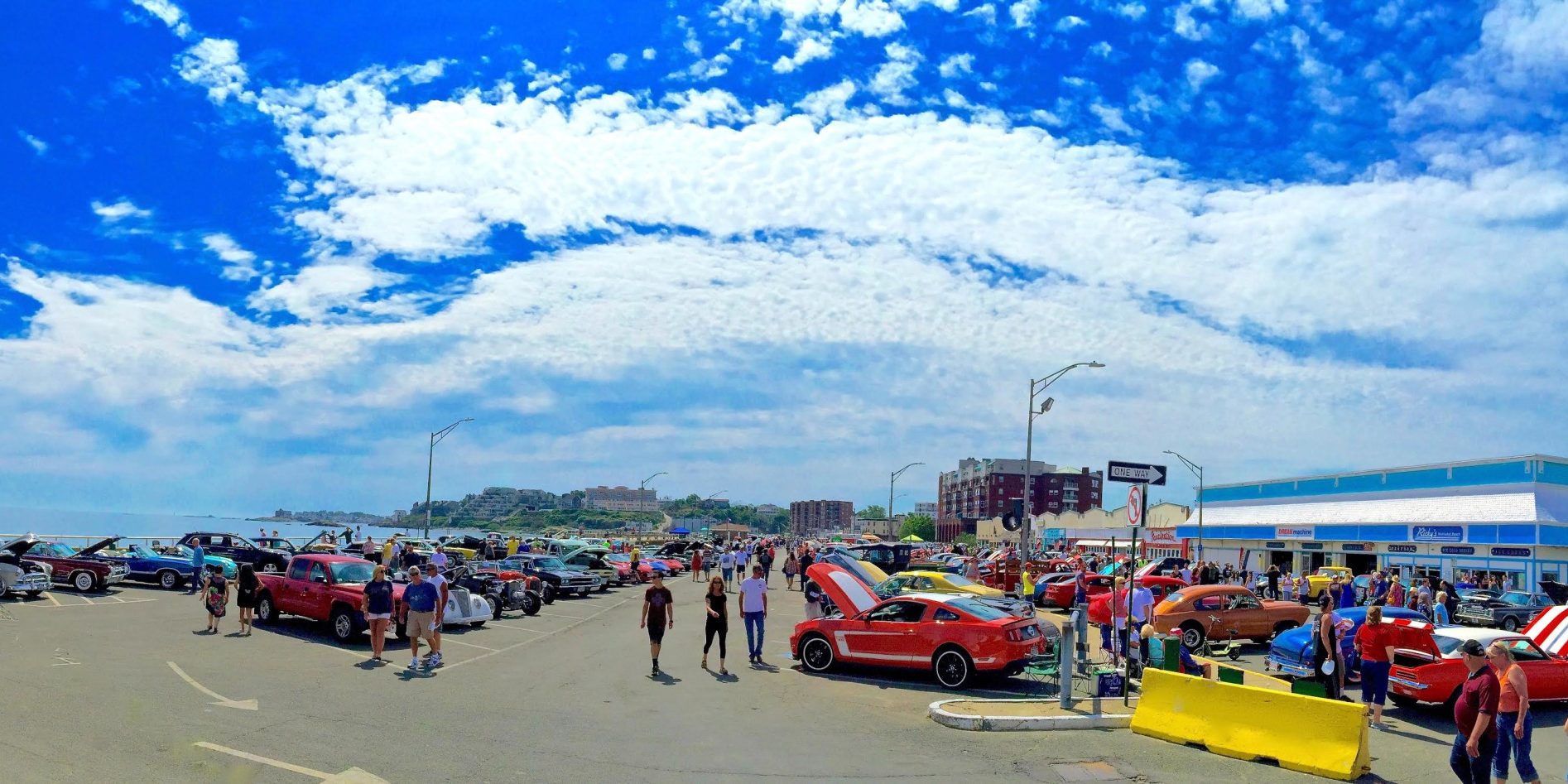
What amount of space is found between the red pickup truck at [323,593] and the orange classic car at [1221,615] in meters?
15.6

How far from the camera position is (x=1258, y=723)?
1160cm

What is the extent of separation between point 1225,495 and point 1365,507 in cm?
1435

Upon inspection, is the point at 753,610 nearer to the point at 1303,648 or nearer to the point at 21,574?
the point at 1303,648

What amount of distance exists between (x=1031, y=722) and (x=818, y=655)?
18.0 ft

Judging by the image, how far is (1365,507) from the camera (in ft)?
165

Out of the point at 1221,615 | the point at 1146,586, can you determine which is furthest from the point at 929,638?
the point at 1146,586

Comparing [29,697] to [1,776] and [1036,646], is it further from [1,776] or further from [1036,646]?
[1036,646]

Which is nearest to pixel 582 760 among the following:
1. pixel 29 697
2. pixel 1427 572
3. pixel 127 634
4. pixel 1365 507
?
pixel 29 697

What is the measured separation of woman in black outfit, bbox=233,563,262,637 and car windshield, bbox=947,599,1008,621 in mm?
12601

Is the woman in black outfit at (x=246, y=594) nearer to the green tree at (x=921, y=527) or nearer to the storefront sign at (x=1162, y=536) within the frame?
the storefront sign at (x=1162, y=536)

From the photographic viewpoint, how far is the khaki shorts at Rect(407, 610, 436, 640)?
16.3 metres

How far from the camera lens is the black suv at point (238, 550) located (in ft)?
106

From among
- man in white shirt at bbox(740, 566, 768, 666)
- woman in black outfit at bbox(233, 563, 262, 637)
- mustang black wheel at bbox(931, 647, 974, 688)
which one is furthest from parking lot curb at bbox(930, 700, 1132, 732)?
woman in black outfit at bbox(233, 563, 262, 637)

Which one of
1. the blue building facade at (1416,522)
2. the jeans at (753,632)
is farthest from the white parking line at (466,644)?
the blue building facade at (1416,522)
